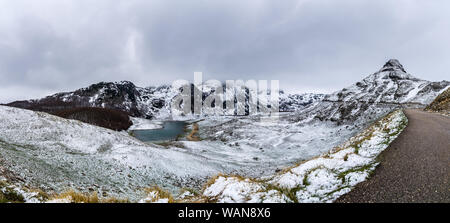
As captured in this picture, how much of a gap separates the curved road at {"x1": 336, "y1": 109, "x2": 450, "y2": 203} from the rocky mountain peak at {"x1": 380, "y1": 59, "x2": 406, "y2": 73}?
13807cm

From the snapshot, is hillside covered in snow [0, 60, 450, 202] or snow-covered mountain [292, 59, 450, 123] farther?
snow-covered mountain [292, 59, 450, 123]

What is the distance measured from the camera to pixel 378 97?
273 ft

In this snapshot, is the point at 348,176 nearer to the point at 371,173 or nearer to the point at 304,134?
the point at 371,173

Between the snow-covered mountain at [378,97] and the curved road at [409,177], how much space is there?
57.5m

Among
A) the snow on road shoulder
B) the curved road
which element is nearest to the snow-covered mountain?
the curved road

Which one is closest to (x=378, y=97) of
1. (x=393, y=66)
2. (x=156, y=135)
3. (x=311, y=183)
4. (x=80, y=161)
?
(x=393, y=66)

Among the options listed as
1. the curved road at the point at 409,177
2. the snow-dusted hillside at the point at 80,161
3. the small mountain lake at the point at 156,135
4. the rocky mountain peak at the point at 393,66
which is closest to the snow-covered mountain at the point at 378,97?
the rocky mountain peak at the point at 393,66

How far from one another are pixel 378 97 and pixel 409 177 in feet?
322

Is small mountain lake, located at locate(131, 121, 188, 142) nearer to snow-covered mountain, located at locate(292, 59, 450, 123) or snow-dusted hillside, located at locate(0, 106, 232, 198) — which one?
snow-dusted hillside, located at locate(0, 106, 232, 198)

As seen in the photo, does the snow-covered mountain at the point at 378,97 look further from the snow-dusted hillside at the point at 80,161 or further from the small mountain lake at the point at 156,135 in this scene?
the small mountain lake at the point at 156,135

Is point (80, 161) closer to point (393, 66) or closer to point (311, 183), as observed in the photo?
point (311, 183)

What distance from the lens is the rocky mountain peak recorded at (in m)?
114
